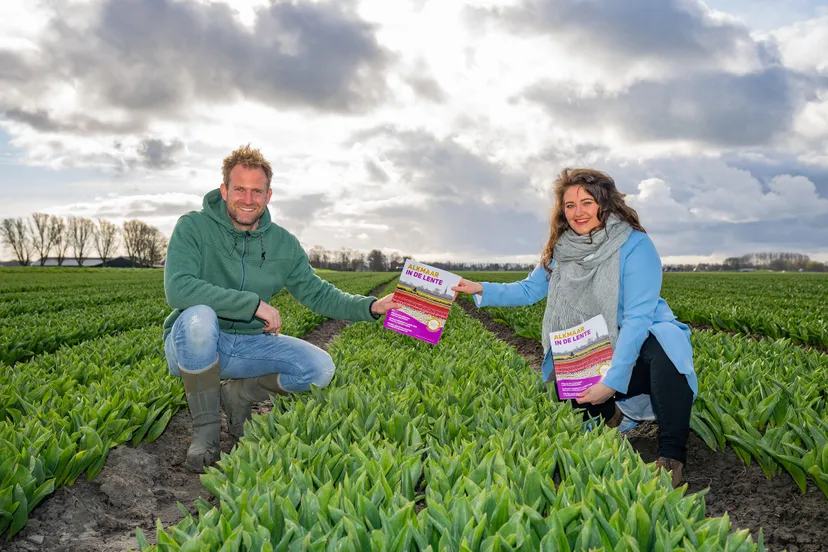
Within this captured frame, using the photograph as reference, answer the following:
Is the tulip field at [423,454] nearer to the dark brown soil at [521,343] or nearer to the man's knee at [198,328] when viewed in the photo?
the man's knee at [198,328]

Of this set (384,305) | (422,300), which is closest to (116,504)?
(384,305)

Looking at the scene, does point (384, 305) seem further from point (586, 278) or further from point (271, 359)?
point (586, 278)

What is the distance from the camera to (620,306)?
4.12m

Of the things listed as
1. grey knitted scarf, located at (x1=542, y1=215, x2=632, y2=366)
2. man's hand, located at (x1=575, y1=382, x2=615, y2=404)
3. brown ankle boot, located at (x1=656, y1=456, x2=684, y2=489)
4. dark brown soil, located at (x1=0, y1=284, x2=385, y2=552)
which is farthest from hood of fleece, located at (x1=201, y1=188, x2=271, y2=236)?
brown ankle boot, located at (x1=656, y1=456, x2=684, y2=489)

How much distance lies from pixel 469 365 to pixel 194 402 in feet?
8.42

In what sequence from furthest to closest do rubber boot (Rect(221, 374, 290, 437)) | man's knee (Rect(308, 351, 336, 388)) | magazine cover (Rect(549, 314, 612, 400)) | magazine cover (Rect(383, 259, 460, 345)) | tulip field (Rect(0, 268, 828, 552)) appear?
rubber boot (Rect(221, 374, 290, 437)), magazine cover (Rect(383, 259, 460, 345)), man's knee (Rect(308, 351, 336, 388)), magazine cover (Rect(549, 314, 612, 400)), tulip field (Rect(0, 268, 828, 552))

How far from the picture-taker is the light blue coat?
11.9 feet

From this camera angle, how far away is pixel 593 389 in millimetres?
3668

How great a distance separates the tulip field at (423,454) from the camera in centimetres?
198

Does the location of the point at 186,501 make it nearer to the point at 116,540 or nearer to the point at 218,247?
the point at 116,540

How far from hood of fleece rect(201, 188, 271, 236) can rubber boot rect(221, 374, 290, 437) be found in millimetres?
1277

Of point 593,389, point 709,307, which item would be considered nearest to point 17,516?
point 593,389

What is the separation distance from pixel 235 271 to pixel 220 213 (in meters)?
0.49

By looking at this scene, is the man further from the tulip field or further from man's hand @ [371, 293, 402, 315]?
the tulip field
